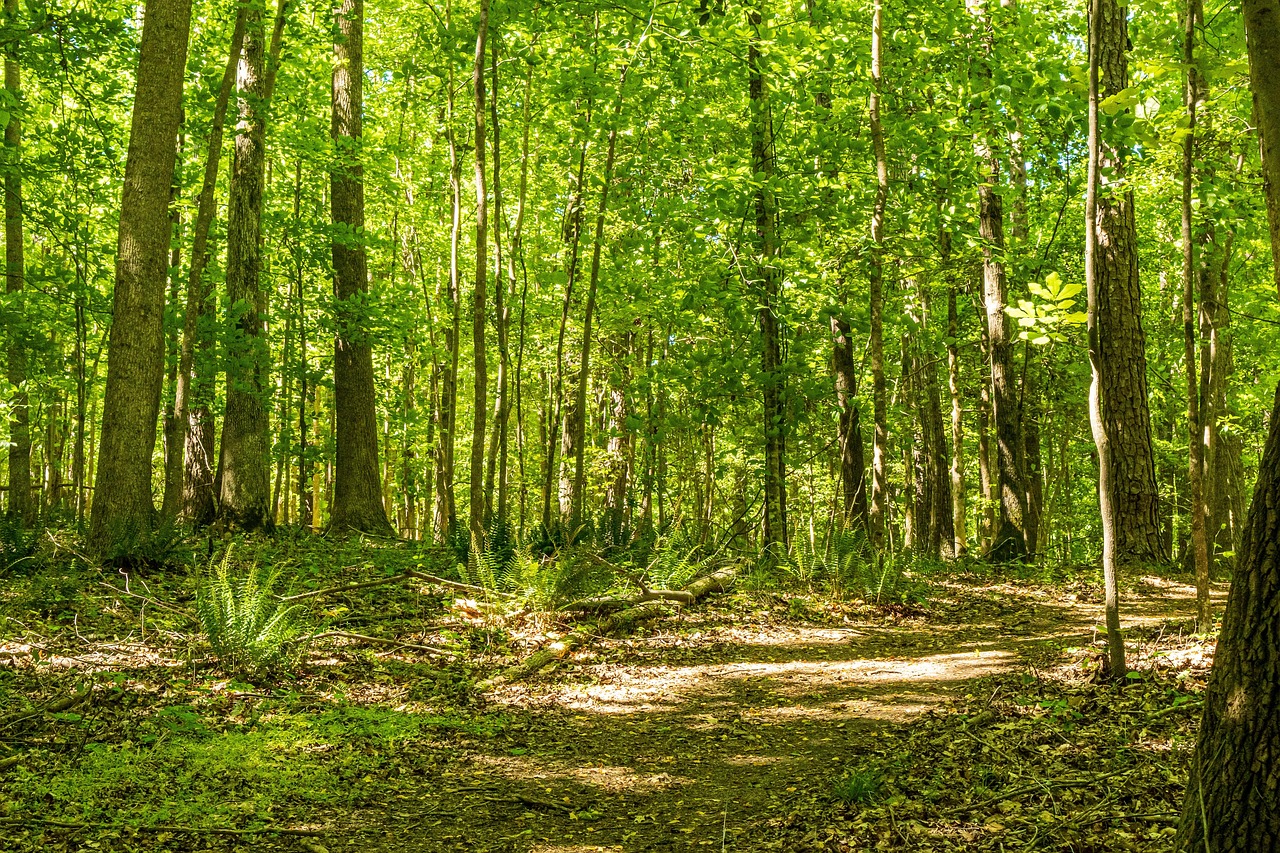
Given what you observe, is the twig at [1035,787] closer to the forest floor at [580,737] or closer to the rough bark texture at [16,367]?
the forest floor at [580,737]

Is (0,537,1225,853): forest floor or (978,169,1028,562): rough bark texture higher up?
(978,169,1028,562): rough bark texture

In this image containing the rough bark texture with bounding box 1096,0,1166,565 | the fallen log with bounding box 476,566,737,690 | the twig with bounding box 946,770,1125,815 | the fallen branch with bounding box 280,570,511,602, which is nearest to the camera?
the twig with bounding box 946,770,1125,815

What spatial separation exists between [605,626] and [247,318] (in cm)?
737

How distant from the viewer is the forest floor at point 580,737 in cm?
342

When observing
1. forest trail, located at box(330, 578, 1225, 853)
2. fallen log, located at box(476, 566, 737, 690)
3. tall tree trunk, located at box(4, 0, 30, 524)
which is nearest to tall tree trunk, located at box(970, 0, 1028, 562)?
forest trail, located at box(330, 578, 1225, 853)

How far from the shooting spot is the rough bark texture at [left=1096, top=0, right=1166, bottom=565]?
29.7 ft

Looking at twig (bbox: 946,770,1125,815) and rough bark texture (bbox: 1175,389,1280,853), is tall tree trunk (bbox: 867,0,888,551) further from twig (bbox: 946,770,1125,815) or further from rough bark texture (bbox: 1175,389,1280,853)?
rough bark texture (bbox: 1175,389,1280,853)

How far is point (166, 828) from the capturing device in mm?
3543

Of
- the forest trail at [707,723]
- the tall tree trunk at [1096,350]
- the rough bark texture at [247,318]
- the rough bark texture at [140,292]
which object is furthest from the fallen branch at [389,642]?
the rough bark texture at [247,318]

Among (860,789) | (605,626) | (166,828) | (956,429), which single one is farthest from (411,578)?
(956,429)

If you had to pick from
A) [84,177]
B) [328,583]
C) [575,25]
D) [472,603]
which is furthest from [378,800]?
[84,177]

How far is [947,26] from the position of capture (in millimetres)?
9398

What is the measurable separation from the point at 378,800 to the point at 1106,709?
3642mm

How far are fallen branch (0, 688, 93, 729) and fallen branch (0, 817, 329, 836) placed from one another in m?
1.17
